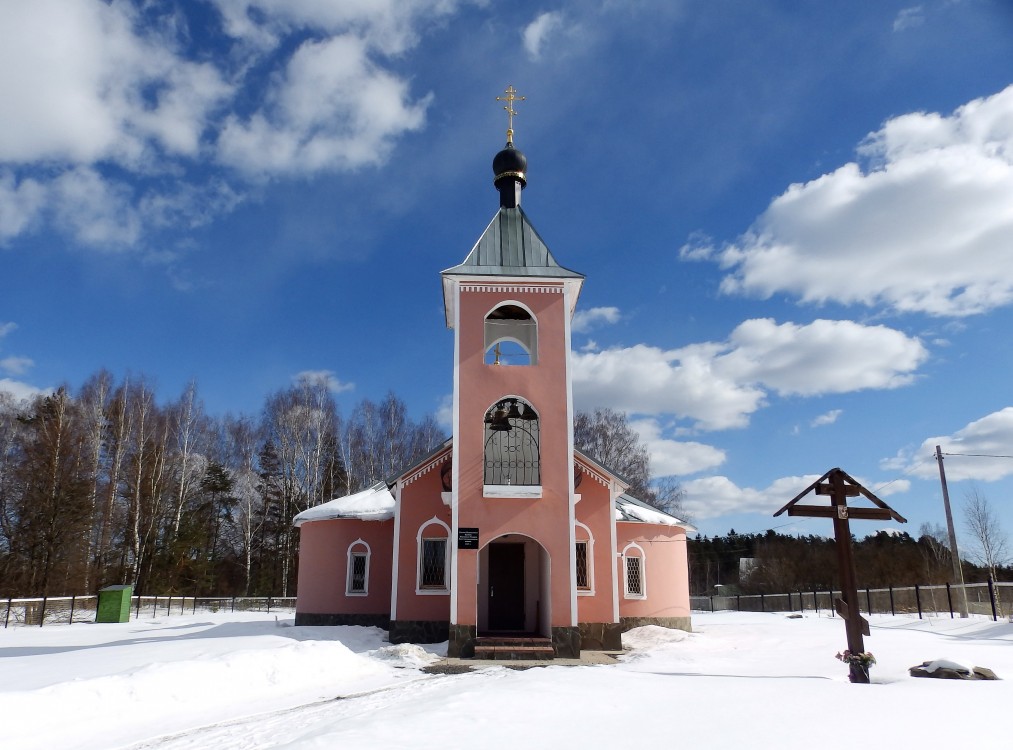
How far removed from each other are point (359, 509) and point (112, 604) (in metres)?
9.93

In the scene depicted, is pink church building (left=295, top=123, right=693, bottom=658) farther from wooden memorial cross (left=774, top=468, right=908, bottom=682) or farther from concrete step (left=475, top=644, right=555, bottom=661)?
wooden memorial cross (left=774, top=468, right=908, bottom=682)

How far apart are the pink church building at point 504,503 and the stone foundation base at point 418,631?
0.02 metres

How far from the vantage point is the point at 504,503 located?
44.5 feet

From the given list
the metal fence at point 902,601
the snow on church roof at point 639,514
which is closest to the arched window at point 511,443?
the snow on church roof at point 639,514

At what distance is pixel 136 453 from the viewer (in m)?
28.8

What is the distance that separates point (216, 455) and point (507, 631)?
24.1m

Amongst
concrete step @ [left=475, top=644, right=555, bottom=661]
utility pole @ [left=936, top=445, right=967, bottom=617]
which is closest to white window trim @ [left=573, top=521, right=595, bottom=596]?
concrete step @ [left=475, top=644, right=555, bottom=661]

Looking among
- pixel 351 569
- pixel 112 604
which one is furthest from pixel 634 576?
pixel 112 604

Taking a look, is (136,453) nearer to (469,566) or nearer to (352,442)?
(352,442)

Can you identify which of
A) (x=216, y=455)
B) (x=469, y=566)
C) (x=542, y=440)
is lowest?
(x=469, y=566)

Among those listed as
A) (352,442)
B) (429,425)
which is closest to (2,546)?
(352,442)

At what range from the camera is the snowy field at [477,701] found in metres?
5.75

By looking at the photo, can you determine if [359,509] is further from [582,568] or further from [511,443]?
[582,568]

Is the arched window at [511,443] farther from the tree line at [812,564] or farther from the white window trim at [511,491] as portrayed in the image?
the tree line at [812,564]
